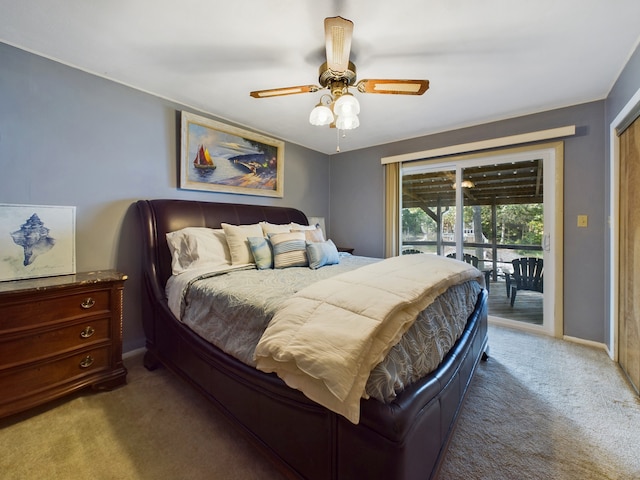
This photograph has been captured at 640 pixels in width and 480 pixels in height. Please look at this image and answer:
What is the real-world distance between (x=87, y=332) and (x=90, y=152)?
1.42m

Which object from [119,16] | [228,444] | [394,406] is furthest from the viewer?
[119,16]

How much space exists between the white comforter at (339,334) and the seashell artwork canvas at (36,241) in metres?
1.94

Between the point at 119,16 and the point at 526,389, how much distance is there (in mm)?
3619

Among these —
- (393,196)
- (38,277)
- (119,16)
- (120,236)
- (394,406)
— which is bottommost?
(394,406)

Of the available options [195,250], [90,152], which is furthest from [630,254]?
[90,152]

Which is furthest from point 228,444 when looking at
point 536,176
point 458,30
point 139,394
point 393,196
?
point 536,176

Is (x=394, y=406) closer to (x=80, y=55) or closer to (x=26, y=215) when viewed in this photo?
(x=26, y=215)

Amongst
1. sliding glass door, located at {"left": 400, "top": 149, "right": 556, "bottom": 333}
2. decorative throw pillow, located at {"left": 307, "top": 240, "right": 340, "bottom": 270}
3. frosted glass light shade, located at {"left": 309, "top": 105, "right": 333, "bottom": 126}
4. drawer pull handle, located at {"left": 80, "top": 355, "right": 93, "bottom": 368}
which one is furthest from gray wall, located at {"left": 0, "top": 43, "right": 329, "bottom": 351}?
sliding glass door, located at {"left": 400, "top": 149, "right": 556, "bottom": 333}

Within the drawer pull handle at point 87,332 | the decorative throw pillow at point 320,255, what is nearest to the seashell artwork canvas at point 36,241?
the drawer pull handle at point 87,332

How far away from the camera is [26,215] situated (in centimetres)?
185

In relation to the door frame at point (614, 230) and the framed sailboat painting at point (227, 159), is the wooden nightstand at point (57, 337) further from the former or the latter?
the door frame at point (614, 230)

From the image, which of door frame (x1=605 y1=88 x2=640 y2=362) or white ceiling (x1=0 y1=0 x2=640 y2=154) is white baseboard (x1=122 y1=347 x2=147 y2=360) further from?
door frame (x1=605 y1=88 x2=640 y2=362)

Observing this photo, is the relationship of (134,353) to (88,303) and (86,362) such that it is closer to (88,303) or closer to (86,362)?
(86,362)

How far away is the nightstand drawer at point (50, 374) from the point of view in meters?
1.51
